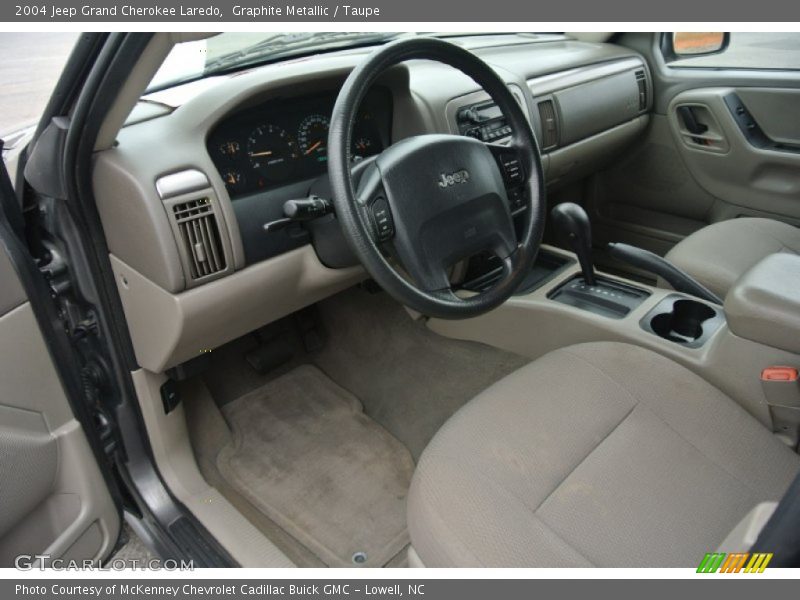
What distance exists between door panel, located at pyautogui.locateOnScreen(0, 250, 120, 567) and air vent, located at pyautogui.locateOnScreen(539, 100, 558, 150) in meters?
1.65

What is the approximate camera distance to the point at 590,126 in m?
2.42

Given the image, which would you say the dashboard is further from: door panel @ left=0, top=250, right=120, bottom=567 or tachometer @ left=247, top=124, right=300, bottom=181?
door panel @ left=0, top=250, right=120, bottom=567

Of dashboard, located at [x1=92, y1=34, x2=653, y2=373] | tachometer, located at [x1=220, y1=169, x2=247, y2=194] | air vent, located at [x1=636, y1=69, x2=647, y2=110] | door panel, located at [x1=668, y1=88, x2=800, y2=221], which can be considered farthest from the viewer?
air vent, located at [x1=636, y1=69, x2=647, y2=110]

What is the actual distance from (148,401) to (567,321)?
110cm

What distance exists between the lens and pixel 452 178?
1.31 metres

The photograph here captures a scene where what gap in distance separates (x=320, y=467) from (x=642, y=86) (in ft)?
6.42

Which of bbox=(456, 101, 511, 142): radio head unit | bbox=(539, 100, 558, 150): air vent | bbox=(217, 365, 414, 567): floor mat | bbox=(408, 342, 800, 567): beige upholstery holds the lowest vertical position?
bbox=(217, 365, 414, 567): floor mat

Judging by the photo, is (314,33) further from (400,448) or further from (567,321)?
(400,448)

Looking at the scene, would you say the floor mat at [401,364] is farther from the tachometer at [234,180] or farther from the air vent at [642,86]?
the air vent at [642,86]

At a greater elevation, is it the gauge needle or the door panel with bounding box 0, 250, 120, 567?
the gauge needle

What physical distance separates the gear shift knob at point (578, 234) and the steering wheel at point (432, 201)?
0.45 meters

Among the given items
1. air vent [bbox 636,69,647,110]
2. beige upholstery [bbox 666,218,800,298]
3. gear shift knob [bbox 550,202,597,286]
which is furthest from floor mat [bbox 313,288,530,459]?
air vent [bbox 636,69,647,110]

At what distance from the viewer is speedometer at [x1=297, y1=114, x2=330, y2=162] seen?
5.07 feet

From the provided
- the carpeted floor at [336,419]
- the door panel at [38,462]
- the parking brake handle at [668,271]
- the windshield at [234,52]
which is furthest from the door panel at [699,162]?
the door panel at [38,462]
